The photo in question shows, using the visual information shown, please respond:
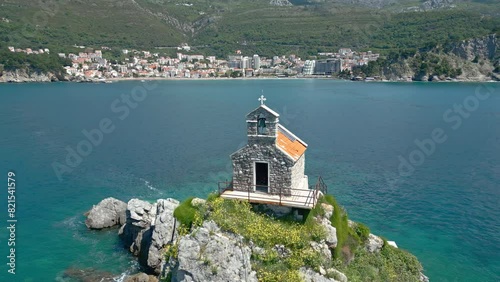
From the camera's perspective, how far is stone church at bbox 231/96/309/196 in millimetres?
22156

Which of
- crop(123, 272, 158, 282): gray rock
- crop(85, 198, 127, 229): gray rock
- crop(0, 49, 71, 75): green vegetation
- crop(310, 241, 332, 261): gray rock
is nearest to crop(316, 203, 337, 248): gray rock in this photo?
crop(310, 241, 332, 261): gray rock

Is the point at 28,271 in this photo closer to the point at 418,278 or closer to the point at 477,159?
the point at 418,278

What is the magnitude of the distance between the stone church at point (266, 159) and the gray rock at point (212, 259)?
3984mm

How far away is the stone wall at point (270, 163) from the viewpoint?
72.9 ft

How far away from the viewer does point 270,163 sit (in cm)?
2242

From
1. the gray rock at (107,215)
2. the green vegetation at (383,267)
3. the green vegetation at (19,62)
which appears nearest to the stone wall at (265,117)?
the green vegetation at (383,267)

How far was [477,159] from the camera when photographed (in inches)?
2296

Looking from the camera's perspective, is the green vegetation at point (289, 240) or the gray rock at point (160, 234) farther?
the gray rock at point (160, 234)

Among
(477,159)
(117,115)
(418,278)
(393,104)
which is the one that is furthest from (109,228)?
(393,104)

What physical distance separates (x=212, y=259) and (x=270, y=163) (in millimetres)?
5953

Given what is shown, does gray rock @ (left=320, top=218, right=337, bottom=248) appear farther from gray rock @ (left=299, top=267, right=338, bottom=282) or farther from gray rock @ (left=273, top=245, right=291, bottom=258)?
gray rock @ (left=273, top=245, right=291, bottom=258)

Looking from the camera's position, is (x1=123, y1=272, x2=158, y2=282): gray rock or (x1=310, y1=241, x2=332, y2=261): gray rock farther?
(x1=123, y1=272, x2=158, y2=282): gray rock

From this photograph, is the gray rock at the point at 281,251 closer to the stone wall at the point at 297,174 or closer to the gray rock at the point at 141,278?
A: the stone wall at the point at 297,174

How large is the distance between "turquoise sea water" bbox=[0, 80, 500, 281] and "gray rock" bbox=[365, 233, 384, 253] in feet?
20.5
